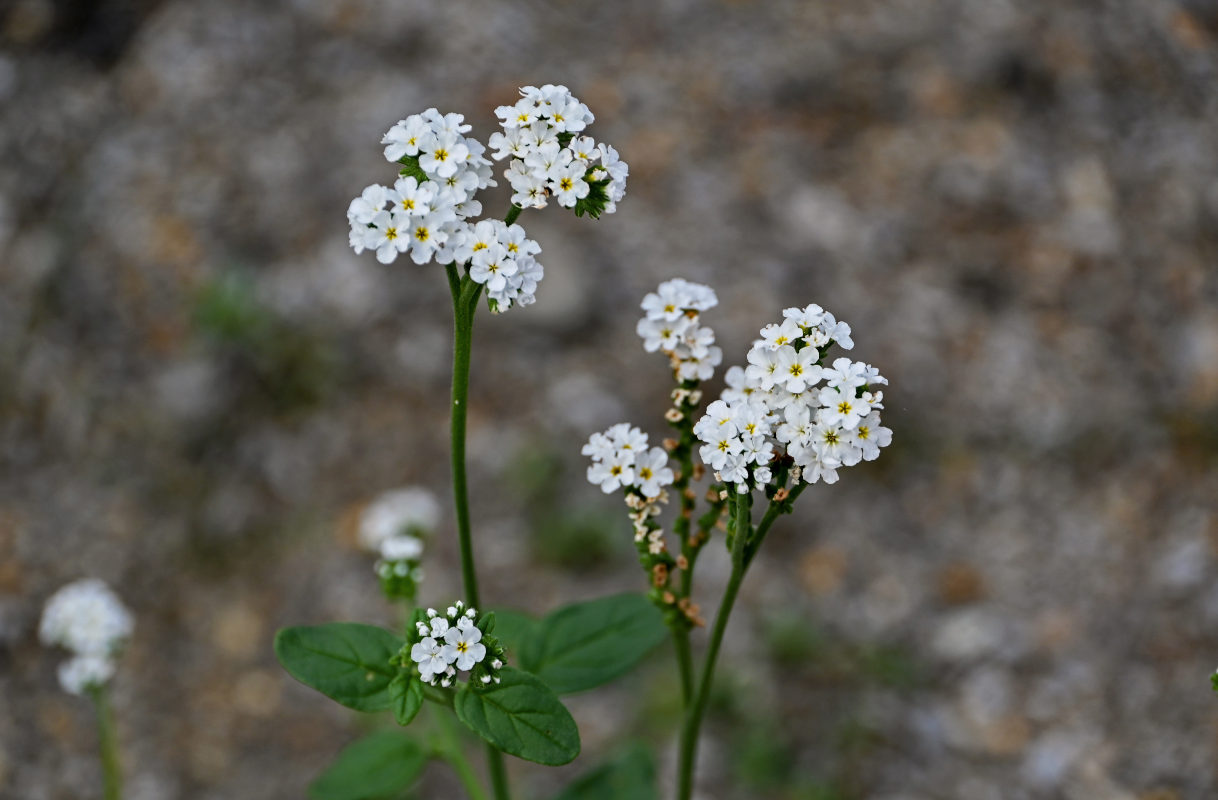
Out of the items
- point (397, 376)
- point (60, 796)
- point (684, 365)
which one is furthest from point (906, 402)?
point (60, 796)

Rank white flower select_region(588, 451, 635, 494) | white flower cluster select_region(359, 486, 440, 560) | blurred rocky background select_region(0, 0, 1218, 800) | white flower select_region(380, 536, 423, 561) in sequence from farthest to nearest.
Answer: blurred rocky background select_region(0, 0, 1218, 800) < white flower cluster select_region(359, 486, 440, 560) < white flower select_region(380, 536, 423, 561) < white flower select_region(588, 451, 635, 494)

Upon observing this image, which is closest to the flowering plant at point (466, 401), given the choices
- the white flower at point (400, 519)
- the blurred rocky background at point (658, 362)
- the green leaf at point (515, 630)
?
the green leaf at point (515, 630)

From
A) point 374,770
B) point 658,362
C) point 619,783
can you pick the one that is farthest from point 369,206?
point 658,362

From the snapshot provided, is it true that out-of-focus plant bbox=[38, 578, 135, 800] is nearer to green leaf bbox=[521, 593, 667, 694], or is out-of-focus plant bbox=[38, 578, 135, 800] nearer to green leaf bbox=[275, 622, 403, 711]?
green leaf bbox=[275, 622, 403, 711]

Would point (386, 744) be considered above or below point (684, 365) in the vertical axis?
below

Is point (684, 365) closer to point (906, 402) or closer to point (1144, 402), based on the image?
point (906, 402)

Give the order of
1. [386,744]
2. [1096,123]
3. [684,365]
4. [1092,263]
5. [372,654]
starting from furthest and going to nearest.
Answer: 1. [1096,123]
2. [1092,263]
3. [386,744]
4. [684,365]
5. [372,654]

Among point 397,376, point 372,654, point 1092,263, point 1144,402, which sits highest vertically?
point 1092,263

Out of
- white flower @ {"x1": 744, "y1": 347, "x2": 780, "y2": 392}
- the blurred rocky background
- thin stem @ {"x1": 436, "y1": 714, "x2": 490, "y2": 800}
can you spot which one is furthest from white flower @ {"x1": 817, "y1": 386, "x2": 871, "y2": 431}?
the blurred rocky background
